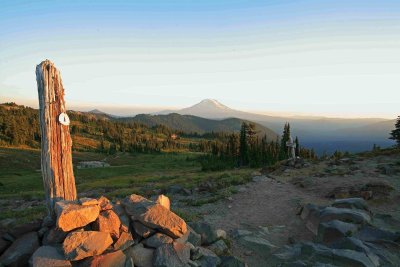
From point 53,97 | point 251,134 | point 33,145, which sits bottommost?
point 33,145

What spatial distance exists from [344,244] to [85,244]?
9.35m

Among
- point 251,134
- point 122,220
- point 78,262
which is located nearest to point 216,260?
point 122,220

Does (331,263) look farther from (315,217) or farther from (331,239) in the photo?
(315,217)

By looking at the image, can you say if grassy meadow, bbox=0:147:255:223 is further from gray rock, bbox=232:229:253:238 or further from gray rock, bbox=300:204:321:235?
gray rock, bbox=300:204:321:235

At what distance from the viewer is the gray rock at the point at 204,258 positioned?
10.4 m

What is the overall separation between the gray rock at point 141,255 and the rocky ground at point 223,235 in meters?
0.03

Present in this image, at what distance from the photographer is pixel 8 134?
154 m

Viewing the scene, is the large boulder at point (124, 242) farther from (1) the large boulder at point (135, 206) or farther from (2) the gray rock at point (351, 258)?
(2) the gray rock at point (351, 258)

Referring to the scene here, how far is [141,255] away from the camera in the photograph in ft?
32.2

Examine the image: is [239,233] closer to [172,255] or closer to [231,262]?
[231,262]

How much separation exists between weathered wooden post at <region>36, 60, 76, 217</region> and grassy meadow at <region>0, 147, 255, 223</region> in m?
9.00

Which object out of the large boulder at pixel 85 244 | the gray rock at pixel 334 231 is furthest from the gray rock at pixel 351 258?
the large boulder at pixel 85 244

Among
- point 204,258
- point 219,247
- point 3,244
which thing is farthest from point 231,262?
point 3,244

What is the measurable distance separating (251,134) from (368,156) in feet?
191
